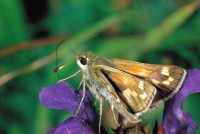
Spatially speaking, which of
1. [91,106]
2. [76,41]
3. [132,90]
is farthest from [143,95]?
[76,41]

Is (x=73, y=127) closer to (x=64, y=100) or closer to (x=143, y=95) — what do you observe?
(x=64, y=100)

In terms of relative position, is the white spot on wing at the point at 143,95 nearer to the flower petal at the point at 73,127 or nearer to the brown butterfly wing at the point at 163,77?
the brown butterfly wing at the point at 163,77

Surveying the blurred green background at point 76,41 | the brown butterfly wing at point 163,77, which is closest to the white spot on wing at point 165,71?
the brown butterfly wing at point 163,77

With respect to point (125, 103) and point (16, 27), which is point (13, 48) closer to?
point (16, 27)

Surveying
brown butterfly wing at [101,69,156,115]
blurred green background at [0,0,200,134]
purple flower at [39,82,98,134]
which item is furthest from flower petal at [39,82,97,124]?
blurred green background at [0,0,200,134]

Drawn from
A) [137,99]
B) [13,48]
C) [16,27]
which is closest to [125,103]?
[137,99]
